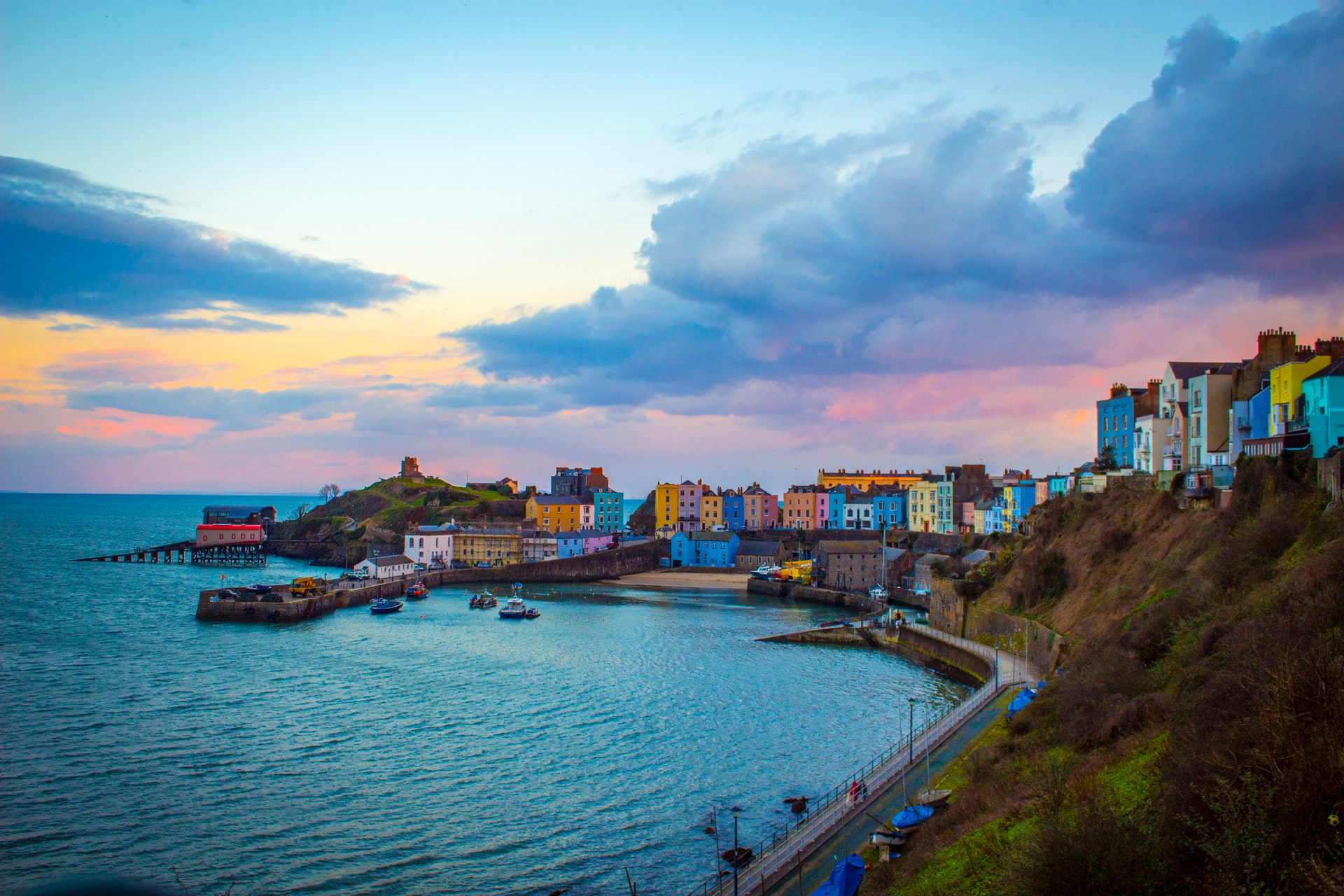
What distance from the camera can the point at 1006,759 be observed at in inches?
904

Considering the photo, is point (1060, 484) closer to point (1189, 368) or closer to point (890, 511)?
point (1189, 368)

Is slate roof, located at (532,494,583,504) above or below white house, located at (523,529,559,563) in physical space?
above

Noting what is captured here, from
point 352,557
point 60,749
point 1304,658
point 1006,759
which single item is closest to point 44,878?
point 60,749

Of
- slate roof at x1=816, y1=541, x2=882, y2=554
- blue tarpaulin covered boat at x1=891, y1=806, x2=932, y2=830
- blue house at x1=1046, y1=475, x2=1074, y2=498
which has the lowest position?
blue tarpaulin covered boat at x1=891, y1=806, x2=932, y2=830

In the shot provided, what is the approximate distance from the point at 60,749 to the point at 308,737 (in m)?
7.95

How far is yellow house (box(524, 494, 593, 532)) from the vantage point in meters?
116

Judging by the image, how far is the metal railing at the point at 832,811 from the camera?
764 inches

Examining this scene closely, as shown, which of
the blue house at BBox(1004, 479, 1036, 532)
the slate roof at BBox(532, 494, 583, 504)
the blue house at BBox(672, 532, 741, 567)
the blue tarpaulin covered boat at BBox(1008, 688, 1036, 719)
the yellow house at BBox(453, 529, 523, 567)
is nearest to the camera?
the blue tarpaulin covered boat at BBox(1008, 688, 1036, 719)

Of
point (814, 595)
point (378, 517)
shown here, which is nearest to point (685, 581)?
point (814, 595)

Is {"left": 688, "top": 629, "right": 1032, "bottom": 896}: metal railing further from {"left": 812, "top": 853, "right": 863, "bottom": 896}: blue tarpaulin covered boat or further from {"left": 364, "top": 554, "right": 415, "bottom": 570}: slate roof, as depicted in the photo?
{"left": 364, "top": 554, "right": 415, "bottom": 570}: slate roof

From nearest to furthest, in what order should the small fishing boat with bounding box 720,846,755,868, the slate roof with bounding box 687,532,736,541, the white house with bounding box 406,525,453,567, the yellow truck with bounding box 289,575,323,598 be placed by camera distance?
the small fishing boat with bounding box 720,846,755,868 < the yellow truck with bounding box 289,575,323,598 < the white house with bounding box 406,525,453,567 < the slate roof with bounding box 687,532,736,541

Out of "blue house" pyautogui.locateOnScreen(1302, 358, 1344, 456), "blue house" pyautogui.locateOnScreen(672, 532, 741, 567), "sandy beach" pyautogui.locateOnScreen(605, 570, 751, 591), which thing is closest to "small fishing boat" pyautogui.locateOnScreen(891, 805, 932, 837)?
"blue house" pyautogui.locateOnScreen(1302, 358, 1344, 456)

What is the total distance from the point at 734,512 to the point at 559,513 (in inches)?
1036

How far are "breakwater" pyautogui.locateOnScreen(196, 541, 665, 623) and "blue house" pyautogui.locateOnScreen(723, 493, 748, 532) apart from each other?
20.1 m
